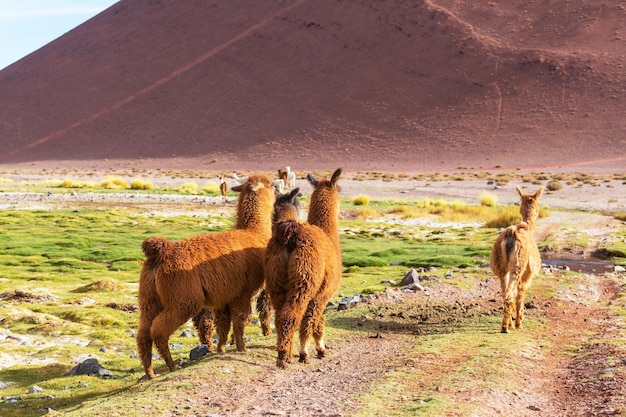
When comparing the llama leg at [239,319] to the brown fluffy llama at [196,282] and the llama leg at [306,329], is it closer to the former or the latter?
the brown fluffy llama at [196,282]

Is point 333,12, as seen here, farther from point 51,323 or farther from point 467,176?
point 51,323

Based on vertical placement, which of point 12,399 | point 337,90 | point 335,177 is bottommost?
point 12,399

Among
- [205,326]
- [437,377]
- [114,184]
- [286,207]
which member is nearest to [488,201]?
[114,184]

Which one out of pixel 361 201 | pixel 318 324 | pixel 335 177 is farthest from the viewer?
pixel 361 201

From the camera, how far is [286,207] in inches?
412

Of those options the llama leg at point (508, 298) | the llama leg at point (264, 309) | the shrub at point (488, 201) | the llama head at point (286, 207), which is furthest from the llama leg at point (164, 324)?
the shrub at point (488, 201)

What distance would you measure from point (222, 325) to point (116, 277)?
9486mm

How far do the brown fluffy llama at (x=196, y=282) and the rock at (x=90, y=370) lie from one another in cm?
128

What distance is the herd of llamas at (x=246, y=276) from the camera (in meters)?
8.31

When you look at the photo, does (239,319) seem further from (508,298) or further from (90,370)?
(508,298)

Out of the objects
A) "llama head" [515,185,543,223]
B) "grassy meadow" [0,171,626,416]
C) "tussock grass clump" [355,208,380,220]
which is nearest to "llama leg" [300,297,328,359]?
"grassy meadow" [0,171,626,416]

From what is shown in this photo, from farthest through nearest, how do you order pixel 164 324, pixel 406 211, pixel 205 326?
pixel 406 211 < pixel 205 326 < pixel 164 324

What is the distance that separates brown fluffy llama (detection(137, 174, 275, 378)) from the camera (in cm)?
825

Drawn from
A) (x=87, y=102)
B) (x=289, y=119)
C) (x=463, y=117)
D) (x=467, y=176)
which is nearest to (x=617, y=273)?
(x=467, y=176)
